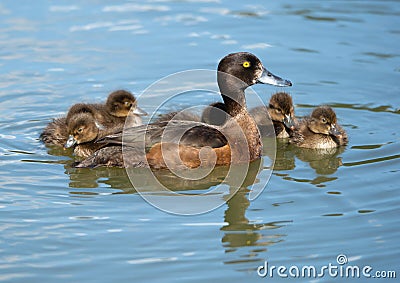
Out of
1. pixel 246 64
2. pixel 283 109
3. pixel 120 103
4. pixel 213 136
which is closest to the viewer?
pixel 213 136

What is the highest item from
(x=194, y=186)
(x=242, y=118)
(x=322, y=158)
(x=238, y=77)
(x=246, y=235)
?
(x=238, y=77)

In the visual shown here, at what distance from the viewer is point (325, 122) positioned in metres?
8.42

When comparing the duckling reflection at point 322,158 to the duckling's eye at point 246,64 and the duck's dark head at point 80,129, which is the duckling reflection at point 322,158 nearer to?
the duckling's eye at point 246,64

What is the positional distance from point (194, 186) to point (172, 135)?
578 millimetres

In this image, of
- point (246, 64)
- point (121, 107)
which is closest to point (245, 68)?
point (246, 64)

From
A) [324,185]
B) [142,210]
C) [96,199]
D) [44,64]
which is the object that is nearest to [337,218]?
[324,185]

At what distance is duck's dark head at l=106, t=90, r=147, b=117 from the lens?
A: 8.80 m

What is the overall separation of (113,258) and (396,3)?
25.6 feet

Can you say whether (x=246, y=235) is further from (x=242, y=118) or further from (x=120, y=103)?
(x=120, y=103)

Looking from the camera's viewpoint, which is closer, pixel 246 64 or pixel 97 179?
pixel 97 179

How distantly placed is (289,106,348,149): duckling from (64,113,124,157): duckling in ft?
6.17

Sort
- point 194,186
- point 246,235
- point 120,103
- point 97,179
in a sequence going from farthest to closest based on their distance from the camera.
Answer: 1. point 120,103
2. point 97,179
3. point 194,186
4. point 246,235

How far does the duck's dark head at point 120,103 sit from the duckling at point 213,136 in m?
0.83

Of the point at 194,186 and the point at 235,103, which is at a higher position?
the point at 235,103
